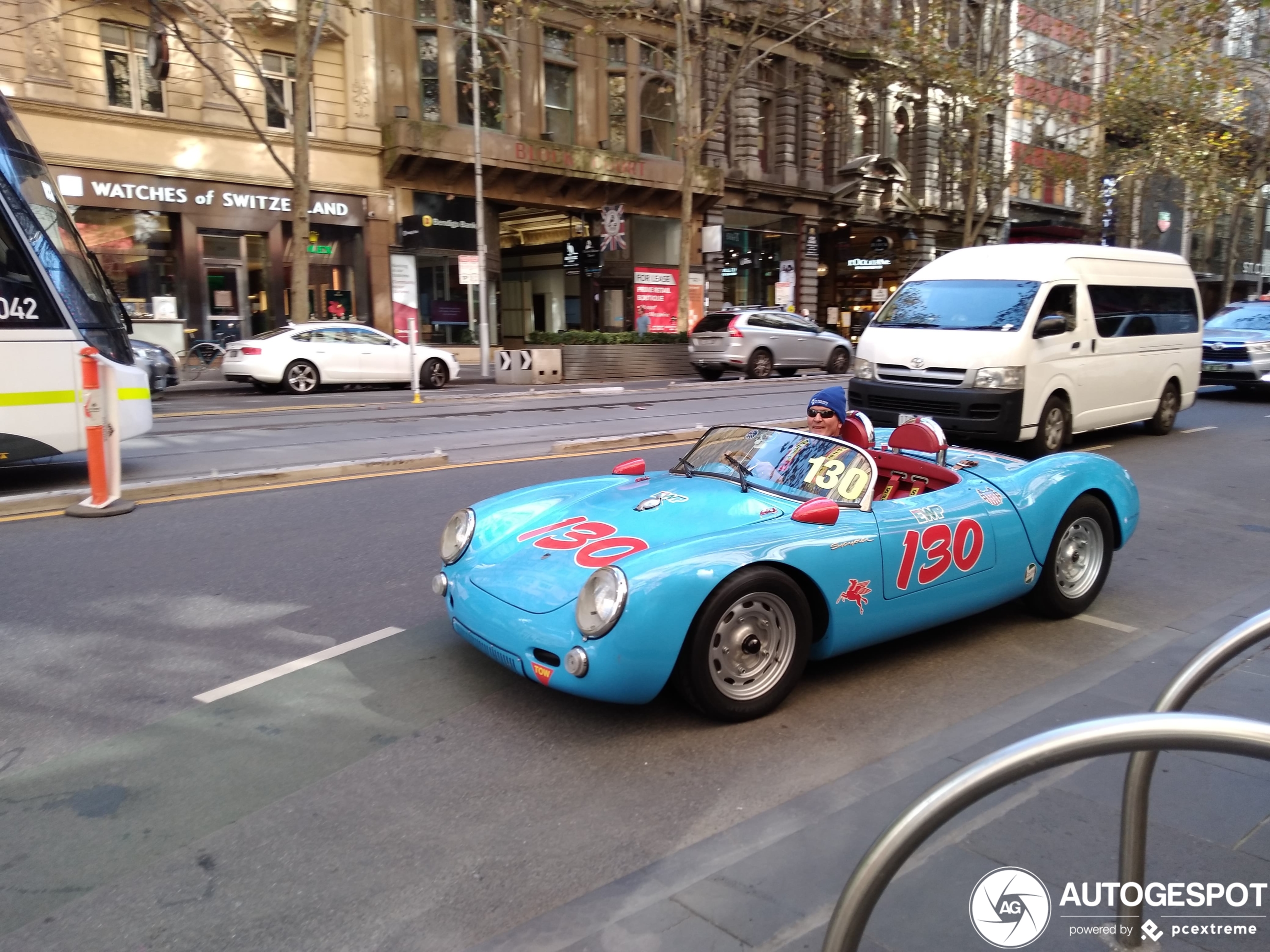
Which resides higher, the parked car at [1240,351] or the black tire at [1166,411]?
the parked car at [1240,351]

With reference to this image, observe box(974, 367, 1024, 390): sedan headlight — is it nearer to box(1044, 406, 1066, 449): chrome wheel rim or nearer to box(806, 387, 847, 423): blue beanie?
box(1044, 406, 1066, 449): chrome wheel rim

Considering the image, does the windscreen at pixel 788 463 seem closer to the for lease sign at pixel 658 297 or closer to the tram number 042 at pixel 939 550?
the tram number 042 at pixel 939 550

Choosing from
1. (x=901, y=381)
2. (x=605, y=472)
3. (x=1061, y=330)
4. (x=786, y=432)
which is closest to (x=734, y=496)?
(x=786, y=432)

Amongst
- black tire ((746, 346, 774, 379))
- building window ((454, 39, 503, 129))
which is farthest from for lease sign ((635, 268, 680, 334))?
black tire ((746, 346, 774, 379))

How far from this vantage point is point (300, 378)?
18.8m

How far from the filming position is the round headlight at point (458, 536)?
14.7 feet

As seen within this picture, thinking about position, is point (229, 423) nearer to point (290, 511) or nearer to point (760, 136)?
point (290, 511)

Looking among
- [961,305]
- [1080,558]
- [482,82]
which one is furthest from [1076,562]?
[482,82]

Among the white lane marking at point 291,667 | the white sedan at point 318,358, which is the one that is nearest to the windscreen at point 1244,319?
the white sedan at point 318,358

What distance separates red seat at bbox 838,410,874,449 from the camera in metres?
5.45

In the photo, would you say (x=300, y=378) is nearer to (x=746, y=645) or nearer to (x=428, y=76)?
(x=428, y=76)

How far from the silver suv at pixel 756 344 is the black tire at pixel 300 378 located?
896 cm

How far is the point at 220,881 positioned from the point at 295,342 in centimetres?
1710

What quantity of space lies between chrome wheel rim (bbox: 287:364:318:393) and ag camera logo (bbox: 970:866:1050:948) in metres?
18.1
